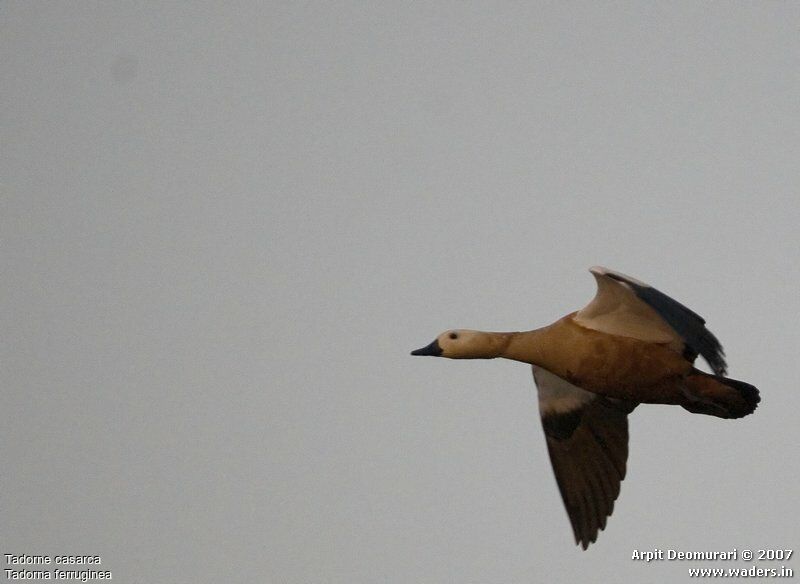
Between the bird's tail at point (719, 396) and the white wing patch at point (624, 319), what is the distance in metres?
0.35

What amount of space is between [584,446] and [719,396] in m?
1.63

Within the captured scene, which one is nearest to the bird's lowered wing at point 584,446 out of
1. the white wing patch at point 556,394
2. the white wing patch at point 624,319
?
the white wing patch at point 556,394

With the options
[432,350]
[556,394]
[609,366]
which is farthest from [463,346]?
[609,366]

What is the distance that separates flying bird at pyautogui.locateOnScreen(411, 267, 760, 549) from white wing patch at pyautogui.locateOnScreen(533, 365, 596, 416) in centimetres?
3

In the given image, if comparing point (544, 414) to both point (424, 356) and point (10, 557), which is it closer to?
point (424, 356)

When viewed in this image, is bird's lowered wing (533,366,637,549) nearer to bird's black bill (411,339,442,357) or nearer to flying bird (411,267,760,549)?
flying bird (411,267,760,549)

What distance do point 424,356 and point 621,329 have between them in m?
1.71

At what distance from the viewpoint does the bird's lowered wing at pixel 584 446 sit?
441 inches

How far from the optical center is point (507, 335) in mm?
10781

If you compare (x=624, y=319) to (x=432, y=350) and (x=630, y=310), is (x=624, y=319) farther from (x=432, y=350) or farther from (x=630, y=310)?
(x=432, y=350)

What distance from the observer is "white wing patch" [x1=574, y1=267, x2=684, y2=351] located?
1032 centimetres

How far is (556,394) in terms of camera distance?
1160 cm

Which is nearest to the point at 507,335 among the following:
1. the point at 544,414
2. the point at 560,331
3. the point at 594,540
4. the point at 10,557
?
the point at 560,331

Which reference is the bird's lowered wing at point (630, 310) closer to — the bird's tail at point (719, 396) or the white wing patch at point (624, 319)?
the white wing patch at point (624, 319)
